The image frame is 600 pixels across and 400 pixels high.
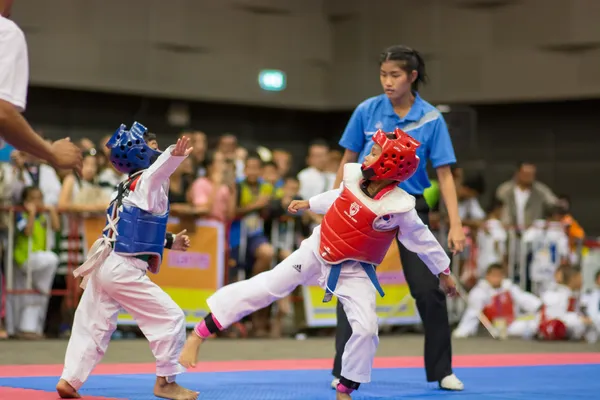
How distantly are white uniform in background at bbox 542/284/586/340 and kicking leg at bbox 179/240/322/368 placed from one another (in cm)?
563

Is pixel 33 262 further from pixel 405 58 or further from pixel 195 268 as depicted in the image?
pixel 405 58

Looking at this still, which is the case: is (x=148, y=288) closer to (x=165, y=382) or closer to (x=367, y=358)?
(x=165, y=382)

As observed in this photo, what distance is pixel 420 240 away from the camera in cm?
448

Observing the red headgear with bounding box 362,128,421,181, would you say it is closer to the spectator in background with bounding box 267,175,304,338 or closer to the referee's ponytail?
the referee's ponytail

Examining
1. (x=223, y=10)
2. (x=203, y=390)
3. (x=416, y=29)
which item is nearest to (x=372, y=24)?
(x=416, y=29)

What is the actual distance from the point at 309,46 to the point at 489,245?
5.42 metres

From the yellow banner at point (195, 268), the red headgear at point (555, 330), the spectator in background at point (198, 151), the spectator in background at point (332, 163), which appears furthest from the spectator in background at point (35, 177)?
the red headgear at point (555, 330)

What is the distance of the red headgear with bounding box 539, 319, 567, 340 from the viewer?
9.52 meters

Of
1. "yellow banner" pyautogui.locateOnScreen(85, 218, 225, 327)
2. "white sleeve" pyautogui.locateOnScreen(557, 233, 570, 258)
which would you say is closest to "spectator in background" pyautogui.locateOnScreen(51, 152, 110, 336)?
"yellow banner" pyautogui.locateOnScreen(85, 218, 225, 327)

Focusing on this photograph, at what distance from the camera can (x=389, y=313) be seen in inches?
391

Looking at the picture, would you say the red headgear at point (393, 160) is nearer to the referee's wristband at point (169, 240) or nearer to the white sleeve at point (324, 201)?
the white sleeve at point (324, 201)

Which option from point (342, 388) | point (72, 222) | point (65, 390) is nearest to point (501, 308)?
point (72, 222)

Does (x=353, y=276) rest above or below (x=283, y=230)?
above

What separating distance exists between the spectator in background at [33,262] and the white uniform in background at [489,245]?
186 inches
